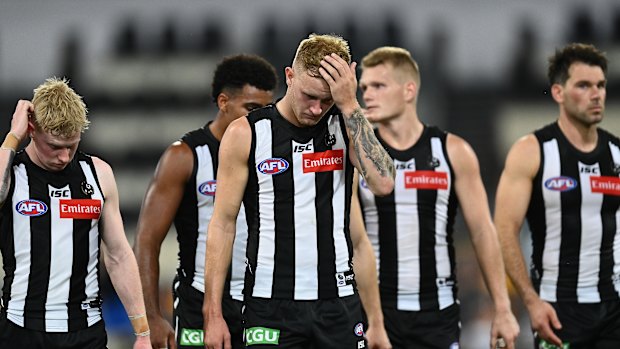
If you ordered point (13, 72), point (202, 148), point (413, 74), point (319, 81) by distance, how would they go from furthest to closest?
1. point (13, 72)
2. point (413, 74)
3. point (202, 148)
4. point (319, 81)

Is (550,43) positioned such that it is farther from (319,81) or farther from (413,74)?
(319,81)

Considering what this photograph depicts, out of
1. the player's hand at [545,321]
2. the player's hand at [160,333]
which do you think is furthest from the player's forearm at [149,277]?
the player's hand at [545,321]

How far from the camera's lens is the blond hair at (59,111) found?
4.63 metres

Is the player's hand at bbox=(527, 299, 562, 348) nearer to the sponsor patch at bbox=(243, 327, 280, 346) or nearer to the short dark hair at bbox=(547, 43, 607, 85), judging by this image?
the short dark hair at bbox=(547, 43, 607, 85)

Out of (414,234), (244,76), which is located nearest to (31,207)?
(244,76)

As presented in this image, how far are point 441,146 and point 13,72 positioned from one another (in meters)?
12.8

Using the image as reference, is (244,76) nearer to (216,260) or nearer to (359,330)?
(216,260)

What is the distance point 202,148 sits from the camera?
586 centimetres

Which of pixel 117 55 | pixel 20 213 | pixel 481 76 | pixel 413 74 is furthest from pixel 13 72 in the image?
pixel 20 213

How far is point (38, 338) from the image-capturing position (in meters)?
4.73

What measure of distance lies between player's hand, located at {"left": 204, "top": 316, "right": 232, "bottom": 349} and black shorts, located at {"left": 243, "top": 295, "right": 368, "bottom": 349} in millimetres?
104

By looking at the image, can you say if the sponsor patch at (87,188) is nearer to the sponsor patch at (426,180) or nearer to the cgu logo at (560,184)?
the sponsor patch at (426,180)

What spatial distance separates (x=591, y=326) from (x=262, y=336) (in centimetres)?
226

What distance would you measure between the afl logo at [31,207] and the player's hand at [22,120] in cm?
27
